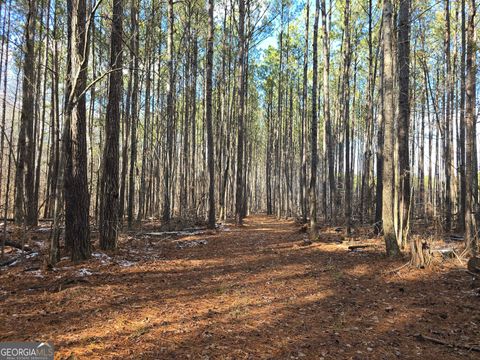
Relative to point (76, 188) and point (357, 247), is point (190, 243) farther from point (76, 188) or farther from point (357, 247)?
point (357, 247)

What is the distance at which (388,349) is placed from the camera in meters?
3.31

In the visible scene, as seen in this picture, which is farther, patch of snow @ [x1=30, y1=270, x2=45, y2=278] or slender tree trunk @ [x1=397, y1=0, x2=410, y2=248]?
slender tree trunk @ [x1=397, y1=0, x2=410, y2=248]

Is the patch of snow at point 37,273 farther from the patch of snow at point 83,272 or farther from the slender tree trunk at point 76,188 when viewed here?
the slender tree trunk at point 76,188

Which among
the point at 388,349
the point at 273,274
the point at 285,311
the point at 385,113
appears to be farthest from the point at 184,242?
the point at 388,349

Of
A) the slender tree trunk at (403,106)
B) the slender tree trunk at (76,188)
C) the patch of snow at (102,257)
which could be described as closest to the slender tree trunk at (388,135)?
the slender tree trunk at (403,106)

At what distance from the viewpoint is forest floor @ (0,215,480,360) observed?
10.7 feet

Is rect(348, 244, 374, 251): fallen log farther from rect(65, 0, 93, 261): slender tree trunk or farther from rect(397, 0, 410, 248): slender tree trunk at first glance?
rect(65, 0, 93, 261): slender tree trunk

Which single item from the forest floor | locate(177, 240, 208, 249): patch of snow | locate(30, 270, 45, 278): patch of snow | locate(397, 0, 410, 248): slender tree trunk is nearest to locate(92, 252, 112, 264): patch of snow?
the forest floor

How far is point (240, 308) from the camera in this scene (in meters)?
4.42

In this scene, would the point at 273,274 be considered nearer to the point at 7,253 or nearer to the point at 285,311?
the point at 285,311

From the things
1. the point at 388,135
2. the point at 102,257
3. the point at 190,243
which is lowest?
the point at 190,243

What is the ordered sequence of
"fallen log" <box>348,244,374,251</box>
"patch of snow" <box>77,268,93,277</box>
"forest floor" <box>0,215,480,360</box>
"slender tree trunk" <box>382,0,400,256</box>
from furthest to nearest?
"fallen log" <box>348,244,374,251</box> < "slender tree trunk" <box>382,0,400,256</box> < "patch of snow" <box>77,268,93,277</box> < "forest floor" <box>0,215,480,360</box>

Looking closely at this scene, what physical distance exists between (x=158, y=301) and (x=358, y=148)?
33663 millimetres

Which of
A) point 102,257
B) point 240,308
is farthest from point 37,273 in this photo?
point 240,308
